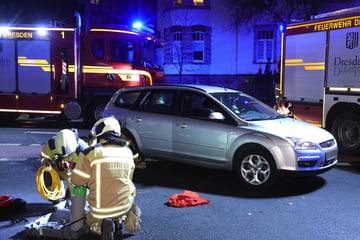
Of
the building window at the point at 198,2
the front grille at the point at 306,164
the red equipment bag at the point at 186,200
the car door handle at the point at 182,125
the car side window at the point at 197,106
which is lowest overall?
the red equipment bag at the point at 186,200

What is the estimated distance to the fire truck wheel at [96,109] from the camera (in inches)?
536

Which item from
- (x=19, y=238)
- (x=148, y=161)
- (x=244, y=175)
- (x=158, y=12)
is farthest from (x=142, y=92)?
(x=158, y=12)

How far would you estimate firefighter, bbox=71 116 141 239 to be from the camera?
12.5ft

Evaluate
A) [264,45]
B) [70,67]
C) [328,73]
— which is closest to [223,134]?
[328,73]

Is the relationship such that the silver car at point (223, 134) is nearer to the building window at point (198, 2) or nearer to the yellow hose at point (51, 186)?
the yellow hose at point (51, 186)

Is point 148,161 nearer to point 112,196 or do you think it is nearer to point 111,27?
point 112,196

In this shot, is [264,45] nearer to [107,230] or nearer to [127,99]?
[127,99]

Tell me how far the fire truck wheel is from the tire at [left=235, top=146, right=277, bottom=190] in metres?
7.98

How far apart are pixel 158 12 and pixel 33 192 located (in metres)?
20.9

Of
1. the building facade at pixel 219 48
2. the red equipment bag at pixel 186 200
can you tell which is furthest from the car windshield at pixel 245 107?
the building facade at pixel 219 48

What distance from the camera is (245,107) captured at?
714cm

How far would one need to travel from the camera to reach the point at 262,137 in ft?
20.4

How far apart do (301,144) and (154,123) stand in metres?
2.66

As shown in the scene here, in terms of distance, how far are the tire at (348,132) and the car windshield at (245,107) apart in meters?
2.84
